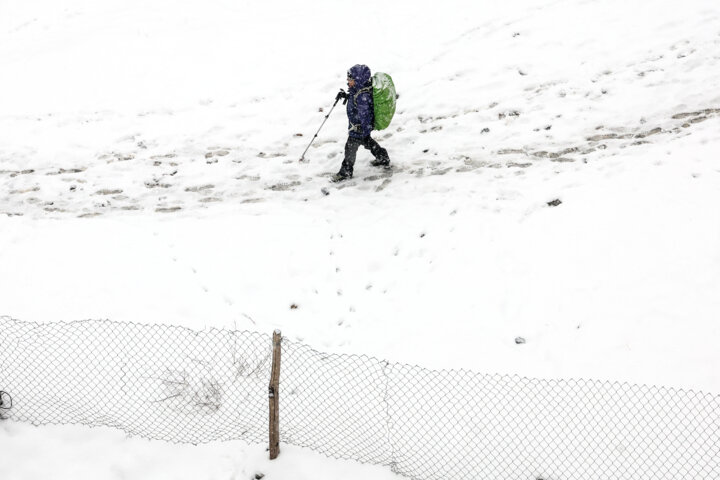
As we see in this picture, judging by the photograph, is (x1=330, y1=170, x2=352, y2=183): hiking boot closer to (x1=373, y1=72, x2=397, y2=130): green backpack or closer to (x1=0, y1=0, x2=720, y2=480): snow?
(x1=0, y1=0, x2=720, y2=480): snow

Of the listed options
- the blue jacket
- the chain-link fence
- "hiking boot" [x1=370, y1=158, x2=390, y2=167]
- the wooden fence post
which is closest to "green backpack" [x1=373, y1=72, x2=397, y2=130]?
the blue jacket

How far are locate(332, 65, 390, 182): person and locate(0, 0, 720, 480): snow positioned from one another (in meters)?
0.37

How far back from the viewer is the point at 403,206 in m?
9.09

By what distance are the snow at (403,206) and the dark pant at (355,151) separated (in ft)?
0.94

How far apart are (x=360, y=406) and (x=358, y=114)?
520 cm

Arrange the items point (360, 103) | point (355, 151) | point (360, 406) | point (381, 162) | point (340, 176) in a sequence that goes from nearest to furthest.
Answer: point (360, 406), point (360, 103), point (355, 151), point (340, 176), point (381, 162)

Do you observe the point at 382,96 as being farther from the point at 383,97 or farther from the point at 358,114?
the point at 358,114

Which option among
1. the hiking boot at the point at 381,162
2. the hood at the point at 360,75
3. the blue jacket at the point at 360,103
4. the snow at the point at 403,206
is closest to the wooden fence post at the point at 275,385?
the snow at the point at 403,206

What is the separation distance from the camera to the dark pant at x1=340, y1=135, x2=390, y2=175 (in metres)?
9.61

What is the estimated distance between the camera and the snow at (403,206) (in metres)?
6.35

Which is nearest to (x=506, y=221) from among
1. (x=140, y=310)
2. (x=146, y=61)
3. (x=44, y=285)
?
(x=140, y=310)

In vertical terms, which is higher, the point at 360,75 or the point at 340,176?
the point at 360,75

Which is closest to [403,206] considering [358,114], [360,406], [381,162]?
[381,162]

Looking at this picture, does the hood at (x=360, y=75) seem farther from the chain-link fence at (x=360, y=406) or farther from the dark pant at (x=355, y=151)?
the chain-link fence at (x=360, y=406)
